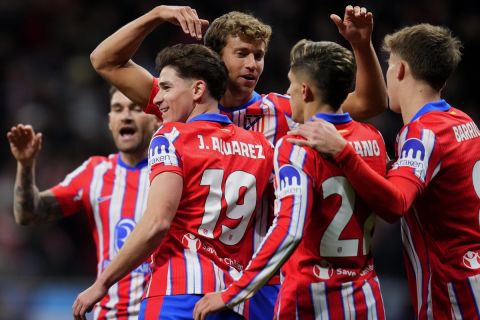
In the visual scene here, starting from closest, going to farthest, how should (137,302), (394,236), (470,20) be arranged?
(137,302)
(394,236)
(470,20)

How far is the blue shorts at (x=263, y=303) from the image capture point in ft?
13.8

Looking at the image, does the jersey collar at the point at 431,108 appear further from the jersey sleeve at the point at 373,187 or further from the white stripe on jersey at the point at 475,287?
the white stripe on jersey at the point at 475,287

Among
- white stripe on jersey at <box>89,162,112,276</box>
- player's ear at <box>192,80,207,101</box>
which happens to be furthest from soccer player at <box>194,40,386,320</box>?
white stripe on jersey at <box>89,162,112,276</box>

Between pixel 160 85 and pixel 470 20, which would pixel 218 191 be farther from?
pixel 470 20

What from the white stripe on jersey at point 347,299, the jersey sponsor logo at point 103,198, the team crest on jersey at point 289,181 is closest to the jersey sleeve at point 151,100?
the team crest on jersey at point 289,181

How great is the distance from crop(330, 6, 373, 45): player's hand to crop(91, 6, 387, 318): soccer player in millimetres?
80

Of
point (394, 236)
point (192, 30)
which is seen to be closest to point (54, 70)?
point (394, 236)

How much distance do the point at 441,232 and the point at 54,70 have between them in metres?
9.51

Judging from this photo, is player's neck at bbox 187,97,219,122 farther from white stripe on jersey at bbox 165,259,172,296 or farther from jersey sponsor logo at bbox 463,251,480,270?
jersey sponsor logo at bbox 463,251,480,270

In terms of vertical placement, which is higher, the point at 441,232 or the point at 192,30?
the point at 192,30

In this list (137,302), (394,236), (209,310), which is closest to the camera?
(209,310)

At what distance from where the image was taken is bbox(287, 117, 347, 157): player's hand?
357 centimetres

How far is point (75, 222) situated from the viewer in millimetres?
10945

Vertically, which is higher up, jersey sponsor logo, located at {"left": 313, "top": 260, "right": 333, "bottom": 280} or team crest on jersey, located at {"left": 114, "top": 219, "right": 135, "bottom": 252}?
team crest on jersey, located at {"left": 114, "top": 219, "right": 135, "bottom": 252}
